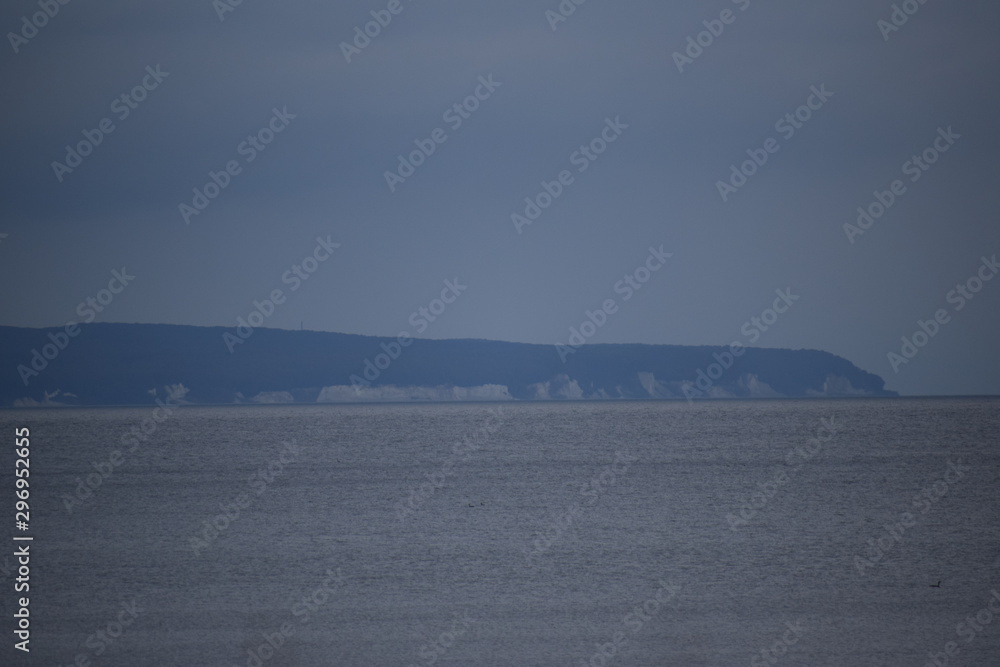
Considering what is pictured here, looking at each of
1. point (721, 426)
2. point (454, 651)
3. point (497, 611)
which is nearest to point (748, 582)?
point (497, 611)

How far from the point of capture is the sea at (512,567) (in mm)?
14508

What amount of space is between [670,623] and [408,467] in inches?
1434

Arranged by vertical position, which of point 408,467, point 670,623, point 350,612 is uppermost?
point 670,623

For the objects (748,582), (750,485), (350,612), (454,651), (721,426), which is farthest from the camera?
(721,426)

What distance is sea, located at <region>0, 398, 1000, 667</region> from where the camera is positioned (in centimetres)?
1451

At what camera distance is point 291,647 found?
573 inches

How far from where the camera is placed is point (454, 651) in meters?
14.3

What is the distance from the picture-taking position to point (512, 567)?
20531mm

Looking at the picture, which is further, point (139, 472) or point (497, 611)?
point (139, 472)

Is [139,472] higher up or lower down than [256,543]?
lower down

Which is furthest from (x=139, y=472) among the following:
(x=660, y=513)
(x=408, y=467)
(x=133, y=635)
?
(x=133, y=635)

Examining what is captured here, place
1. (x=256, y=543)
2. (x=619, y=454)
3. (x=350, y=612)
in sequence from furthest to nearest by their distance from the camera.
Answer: (x=619, y=454)
(x=256, y=543)
(x=350, y=612)

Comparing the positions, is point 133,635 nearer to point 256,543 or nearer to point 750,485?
point 256,543

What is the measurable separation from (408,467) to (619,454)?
13829 mm
